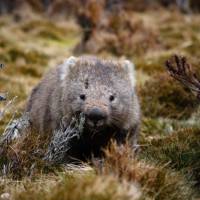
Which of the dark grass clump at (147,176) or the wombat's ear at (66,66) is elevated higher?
the wombat's ear at (66,66)

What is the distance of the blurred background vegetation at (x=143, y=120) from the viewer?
4.06m

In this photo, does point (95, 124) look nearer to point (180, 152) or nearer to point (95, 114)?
point (95, 114)

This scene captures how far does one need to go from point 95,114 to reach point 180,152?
806 mm

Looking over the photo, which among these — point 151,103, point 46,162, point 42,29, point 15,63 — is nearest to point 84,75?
point 46,162

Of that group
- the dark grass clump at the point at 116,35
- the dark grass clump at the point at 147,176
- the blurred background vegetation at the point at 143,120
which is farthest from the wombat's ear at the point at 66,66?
the dark grass clump at the point at 116,35

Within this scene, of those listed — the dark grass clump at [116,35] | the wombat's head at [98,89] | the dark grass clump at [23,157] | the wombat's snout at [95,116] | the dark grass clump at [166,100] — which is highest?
the dark grass clump at [116,35]

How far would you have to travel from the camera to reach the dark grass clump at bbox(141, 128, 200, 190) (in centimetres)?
488

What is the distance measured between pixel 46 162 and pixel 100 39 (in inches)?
398

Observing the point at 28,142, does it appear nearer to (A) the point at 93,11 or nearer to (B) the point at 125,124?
(B) the point at 125,124

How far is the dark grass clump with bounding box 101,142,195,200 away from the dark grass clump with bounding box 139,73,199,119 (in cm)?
318

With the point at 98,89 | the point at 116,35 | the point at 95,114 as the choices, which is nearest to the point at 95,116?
the point at 95,114

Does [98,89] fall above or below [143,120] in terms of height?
above

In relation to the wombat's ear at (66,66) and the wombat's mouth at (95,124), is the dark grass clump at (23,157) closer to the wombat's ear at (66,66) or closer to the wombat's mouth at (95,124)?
the wombat's mouth at (95,124)

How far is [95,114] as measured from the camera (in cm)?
490
